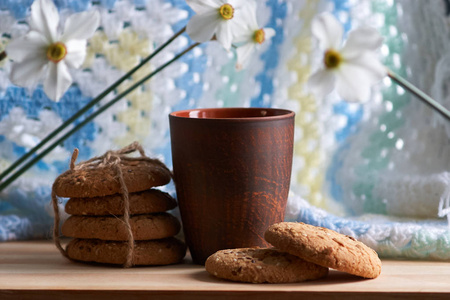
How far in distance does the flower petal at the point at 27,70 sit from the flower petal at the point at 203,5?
15cm

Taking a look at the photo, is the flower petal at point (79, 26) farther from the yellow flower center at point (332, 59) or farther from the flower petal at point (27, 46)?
the yellow flower center at point (332, 59)

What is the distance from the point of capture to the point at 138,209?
0.59 metres

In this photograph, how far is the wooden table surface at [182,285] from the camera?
0.49 meters

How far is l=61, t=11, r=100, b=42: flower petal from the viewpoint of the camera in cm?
50

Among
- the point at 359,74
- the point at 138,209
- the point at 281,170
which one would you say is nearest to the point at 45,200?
the point at 138,209

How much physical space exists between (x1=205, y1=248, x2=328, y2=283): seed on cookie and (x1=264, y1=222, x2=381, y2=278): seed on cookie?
15 millimetres

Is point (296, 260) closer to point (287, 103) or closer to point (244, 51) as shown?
point (244, 51)

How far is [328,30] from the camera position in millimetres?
499

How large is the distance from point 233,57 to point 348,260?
0.41 metres

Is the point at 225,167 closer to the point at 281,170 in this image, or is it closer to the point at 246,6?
the point at 281,170

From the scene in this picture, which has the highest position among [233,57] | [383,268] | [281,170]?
[233,57]

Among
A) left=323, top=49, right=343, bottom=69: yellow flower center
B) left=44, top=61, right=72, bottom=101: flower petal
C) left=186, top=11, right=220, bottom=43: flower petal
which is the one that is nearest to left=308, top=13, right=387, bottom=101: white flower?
left=323, top=49, right=343, bottom=69: yellow flower center

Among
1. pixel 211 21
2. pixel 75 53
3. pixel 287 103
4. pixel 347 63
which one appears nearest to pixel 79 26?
pixel 75 53

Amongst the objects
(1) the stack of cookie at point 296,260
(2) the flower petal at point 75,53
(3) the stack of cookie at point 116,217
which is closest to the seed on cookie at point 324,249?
(1) the stack of cookie at point 296,260
